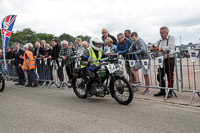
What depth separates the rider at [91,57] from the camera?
5.32m

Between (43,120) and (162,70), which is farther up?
(162,70)

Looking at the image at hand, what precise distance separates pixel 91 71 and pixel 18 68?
20.2 feet

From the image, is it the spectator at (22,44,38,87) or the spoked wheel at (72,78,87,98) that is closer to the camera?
the spoked wheel at (72,78,87,98)

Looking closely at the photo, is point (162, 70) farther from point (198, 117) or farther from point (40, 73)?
point (40, 73)

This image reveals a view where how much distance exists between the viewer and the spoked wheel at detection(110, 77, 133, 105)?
4.70 m

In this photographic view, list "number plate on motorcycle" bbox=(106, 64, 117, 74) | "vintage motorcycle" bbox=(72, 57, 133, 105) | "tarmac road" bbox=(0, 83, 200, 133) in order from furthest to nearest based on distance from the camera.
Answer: "number plate on motorcycle" bbox=(106, 64, 117, 74)
"vintage motorcycle" bbox=(72, 57, 133, 105)
"tarmac road" bbox=(0, 83, 200, 133)

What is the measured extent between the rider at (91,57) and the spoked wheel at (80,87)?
1.02ft

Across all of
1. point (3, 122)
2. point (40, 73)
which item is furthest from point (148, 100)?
point (40, 73)

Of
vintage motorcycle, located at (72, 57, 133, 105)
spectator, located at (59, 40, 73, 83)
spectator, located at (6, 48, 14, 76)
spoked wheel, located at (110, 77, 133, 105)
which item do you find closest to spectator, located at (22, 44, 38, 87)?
spectator, located at (59, 40, 73, 83)

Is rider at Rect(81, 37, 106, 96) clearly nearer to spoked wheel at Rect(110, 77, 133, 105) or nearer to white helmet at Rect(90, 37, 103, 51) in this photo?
white helmet at Rect(90, 37, 103, 51)

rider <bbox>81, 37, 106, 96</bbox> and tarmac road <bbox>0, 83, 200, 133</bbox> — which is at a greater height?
rider <bbox>81, 37, 106, 96</bbox>

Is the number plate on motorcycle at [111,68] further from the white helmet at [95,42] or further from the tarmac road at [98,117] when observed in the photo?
the tarmac road at [98,117]

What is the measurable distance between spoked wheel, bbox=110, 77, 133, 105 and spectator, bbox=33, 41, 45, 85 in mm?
5213

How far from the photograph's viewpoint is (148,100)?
17.6 feet
